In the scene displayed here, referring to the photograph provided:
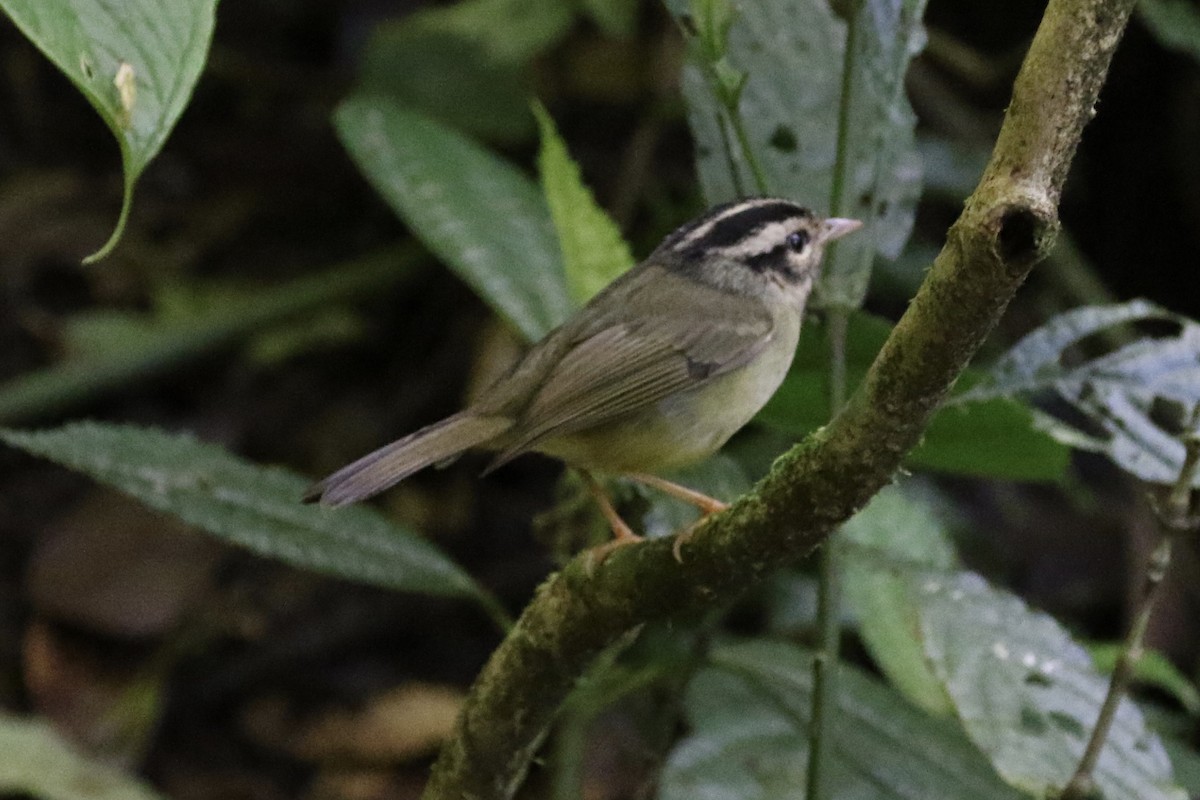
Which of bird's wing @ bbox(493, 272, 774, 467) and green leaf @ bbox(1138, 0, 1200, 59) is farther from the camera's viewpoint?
green leaf @ bbox(1138, 0, 1200, 59)

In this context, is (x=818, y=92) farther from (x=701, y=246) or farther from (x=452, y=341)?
(x=452, y=341)

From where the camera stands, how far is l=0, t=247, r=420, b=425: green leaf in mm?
4004

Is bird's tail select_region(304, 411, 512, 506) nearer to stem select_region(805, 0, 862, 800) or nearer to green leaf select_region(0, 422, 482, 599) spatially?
green leaf select_region(0, 422, 482, 599)

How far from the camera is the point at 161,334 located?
424 centimetres

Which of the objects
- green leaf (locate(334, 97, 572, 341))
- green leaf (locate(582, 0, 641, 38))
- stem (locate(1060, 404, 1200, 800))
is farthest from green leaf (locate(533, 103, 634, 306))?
green leaf (locate(582, 0, 641, 38))

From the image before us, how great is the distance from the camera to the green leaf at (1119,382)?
1.96 meters

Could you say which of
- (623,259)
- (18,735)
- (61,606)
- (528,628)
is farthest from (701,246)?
(61,606)

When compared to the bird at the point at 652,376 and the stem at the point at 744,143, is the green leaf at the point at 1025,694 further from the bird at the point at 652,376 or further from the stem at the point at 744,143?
the stem at the point at 744,143

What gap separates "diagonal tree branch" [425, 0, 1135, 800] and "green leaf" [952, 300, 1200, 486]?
0.65 metres

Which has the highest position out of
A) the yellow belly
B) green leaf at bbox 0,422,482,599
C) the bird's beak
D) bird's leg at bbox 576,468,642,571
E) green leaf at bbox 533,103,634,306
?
the bird's beak

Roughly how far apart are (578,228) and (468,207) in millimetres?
386

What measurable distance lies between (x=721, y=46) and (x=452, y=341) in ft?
9.63

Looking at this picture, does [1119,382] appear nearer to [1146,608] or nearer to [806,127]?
[1146,608]

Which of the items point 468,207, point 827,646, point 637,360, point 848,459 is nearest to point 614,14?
point 468,207
